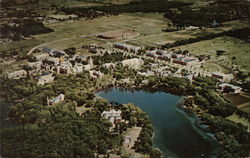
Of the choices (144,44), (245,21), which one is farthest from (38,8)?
(245,21)

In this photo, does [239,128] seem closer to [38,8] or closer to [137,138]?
[137,138]

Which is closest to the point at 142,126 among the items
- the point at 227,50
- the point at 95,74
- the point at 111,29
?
the point at 95,74

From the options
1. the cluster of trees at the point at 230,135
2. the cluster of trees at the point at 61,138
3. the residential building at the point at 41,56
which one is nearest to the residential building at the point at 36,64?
the residential building at the point at 41,56

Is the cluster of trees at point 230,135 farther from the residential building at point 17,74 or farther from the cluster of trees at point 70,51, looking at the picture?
the cluster of trees at point 70,51

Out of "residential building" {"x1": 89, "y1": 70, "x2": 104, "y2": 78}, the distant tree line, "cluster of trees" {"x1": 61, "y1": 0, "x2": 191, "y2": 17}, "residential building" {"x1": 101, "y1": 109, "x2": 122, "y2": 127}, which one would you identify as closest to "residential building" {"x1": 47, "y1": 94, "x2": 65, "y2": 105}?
"residential building" {"x1": 101, "y1": 109, "x2": 122, "y2": 127}

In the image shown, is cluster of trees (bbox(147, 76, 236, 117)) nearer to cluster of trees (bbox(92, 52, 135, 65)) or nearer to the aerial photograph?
the aerial photograph
